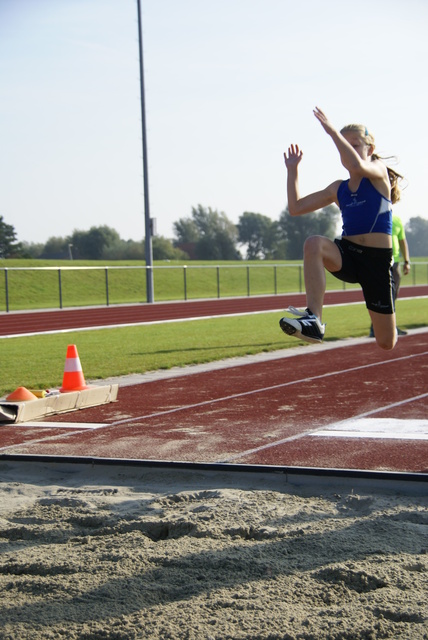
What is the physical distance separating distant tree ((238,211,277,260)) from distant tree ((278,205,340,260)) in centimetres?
134

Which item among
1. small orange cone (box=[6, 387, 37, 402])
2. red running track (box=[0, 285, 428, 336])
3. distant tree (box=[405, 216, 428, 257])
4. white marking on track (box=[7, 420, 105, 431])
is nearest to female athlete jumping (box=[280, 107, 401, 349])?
white marking on track (box=[7, 420, 105, 431])

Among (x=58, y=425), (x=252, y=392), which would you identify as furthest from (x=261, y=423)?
(x=252, y=392)

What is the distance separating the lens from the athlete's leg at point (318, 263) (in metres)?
5.76

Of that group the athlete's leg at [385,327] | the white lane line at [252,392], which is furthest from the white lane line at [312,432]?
the white lane line at [252,392]

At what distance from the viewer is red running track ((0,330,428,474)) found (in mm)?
6207

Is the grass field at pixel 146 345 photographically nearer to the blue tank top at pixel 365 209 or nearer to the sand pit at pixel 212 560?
the sand pit at pixel 212 560

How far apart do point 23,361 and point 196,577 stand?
10.0m

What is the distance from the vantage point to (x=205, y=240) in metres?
91.1

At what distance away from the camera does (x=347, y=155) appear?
5480 mm

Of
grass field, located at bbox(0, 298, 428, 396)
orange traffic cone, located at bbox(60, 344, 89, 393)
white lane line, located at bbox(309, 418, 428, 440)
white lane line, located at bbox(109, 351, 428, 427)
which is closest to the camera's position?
white lane line, located at bbox(309, 418, 428, 440)

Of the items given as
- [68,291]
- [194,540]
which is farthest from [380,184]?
[68,291]

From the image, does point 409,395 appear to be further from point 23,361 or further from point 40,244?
point 40,244

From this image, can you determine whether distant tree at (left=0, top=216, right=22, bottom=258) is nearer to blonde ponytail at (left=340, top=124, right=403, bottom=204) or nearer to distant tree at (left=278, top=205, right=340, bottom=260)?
distant tree at (left=278, top=205, right=340, bottom=260)

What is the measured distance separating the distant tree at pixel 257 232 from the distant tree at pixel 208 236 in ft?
11.6
